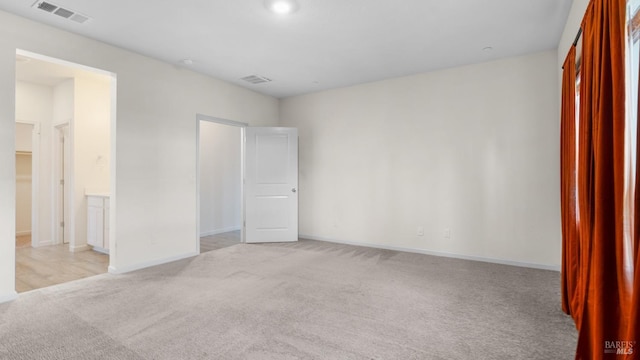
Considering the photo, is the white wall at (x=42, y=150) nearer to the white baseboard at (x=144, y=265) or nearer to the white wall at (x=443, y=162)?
the white baseboard at (x=144, y=265)

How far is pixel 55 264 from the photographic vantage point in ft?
13.9

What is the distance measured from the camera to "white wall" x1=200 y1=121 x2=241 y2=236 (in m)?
6.67

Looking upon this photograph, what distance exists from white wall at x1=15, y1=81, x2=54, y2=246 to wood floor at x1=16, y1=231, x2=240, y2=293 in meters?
0.41

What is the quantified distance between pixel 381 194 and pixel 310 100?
7.38ft

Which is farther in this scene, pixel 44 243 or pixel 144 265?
pixel 44 243

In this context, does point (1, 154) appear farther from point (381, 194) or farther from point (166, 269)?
point (381, 194)

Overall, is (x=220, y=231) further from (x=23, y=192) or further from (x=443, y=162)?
(x=443, y=162)

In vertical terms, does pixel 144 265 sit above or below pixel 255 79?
below

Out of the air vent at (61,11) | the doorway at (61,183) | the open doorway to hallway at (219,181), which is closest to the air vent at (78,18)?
the air vent at (61,11)

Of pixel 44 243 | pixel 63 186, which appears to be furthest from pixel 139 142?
pixel 44 243

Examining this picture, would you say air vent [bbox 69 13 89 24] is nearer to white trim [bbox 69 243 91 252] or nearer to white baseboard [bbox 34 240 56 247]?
white trim [bbox 69 243 91 252]

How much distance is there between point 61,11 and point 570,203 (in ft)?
16.0

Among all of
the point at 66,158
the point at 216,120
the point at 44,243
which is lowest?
the point at 44,243

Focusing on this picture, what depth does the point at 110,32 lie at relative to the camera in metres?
3.43
